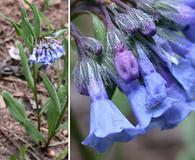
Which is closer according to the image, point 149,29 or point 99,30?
point 149,29

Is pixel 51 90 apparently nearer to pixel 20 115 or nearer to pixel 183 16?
pixel 20 115

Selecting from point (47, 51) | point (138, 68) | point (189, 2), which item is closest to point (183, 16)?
point (189, 2)

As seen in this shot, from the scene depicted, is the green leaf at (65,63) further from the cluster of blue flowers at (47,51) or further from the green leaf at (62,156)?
the green leaf at (62,156)

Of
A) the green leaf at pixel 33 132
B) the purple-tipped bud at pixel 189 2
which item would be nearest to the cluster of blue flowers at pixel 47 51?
the green leaf at pixel 33 132

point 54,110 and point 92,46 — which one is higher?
point 92,46

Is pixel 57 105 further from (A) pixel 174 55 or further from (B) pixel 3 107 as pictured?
(A) pixel 174 55
